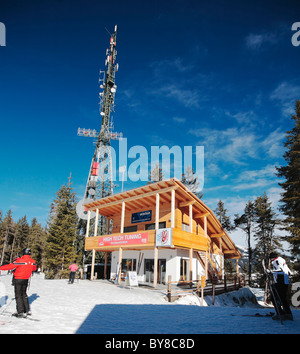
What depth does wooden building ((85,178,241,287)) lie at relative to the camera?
1880 centimetres

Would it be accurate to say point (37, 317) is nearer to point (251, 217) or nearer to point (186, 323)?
point (186, 323)

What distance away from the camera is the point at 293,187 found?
2198 cm

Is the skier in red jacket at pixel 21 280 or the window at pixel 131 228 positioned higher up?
the window at pixel 131 228

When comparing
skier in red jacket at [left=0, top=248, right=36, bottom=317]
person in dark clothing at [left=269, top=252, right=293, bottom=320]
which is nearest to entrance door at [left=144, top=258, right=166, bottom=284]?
person in dark clothing at [left=269, top=252, right=293, bottom=320]

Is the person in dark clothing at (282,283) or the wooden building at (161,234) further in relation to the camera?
the wooden building at (161,234)

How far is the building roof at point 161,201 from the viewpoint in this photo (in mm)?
19638

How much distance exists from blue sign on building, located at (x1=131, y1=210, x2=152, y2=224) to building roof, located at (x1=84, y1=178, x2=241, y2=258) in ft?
2.04

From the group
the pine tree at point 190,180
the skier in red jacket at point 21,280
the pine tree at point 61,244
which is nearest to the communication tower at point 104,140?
the pine tree at point 61,244

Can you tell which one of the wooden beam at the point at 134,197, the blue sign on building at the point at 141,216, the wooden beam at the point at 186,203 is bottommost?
the blue sign on building at the point at 141,216

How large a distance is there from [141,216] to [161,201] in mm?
3198

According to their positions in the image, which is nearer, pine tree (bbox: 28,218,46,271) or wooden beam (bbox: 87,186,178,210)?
wooden beam (bbox: 87,186,178,210)

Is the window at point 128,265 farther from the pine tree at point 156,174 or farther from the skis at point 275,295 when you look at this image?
the pine tree at point 156,174

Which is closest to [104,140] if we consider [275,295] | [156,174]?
[156,174]

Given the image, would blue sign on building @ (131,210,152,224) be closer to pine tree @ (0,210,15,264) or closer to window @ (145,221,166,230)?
window @ (145,221,166,230)
